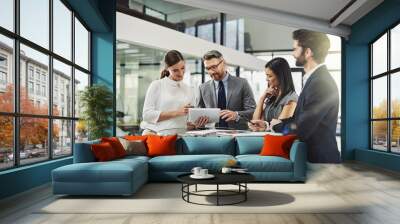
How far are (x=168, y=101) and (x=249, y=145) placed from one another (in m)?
1.98

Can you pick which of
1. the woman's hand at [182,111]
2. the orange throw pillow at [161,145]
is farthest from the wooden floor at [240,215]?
the woman's hand at [182,111]

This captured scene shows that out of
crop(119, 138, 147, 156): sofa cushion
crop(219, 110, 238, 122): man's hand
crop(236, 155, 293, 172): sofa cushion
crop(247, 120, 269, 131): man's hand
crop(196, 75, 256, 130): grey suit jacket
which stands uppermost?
crop(196, 75, 256, 130): grey suit jacket

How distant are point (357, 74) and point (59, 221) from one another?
26.0ft

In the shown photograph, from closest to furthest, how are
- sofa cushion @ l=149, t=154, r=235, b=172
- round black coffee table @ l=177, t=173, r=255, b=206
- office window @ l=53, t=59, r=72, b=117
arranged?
round black coffee table @ l=177, t=173, r=255, b=206, sofa cushion @ l=149, t=154, r=235, b=172, office window @ l=53, t=59, r=72, b=117

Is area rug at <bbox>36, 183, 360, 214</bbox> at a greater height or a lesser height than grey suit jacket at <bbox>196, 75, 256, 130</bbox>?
lesser

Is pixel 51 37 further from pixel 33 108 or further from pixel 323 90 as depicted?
pixel 323 90

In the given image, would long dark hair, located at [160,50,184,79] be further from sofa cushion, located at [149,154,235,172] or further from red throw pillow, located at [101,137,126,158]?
sofa cushion, located at [149,154,235,172]

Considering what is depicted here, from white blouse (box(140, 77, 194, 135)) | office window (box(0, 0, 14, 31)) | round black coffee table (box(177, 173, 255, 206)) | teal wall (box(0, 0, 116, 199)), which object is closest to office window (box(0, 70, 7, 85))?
office window (box(0, 0, 14, 31))

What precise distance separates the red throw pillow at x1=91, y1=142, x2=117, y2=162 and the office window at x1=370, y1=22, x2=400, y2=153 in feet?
18.7

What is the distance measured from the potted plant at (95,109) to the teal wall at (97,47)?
20.1 inches

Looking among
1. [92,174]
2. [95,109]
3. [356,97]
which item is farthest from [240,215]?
[356,97]

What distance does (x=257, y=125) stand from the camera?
8125 millimetres

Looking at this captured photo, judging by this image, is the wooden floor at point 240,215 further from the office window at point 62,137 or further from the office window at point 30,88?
the office window at point 30,88

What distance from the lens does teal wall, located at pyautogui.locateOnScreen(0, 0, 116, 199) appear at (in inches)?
233
